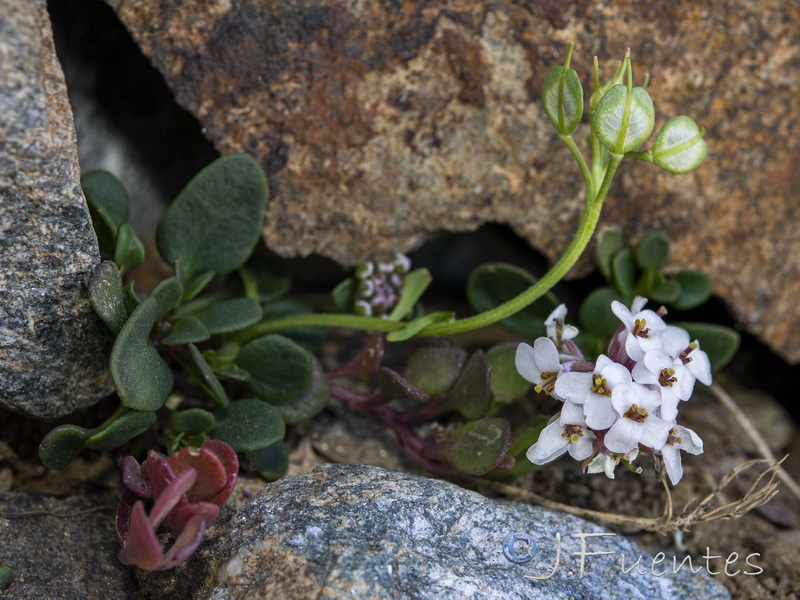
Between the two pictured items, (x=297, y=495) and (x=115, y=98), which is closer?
(x=297, y=495)

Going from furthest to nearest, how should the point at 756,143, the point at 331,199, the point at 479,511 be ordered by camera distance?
the point at 756,143, the point at 331,199, the point at 479,511

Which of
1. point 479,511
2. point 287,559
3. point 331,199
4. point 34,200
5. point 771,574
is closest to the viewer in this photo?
point 287,559

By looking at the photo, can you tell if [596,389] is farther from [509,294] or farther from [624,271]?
[624,271]

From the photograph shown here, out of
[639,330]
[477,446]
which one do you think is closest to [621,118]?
[639,330]

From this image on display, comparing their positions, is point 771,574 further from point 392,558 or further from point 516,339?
point 392,558

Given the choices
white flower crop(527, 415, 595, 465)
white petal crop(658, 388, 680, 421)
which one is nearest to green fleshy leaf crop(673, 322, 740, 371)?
white petal crop(658, 388, 680, 421)

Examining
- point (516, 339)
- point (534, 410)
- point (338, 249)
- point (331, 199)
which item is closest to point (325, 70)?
point (331, 199)

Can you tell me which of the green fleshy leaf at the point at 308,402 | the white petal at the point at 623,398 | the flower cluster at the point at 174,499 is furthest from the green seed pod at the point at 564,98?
the flower cluster at the point at 174,499
